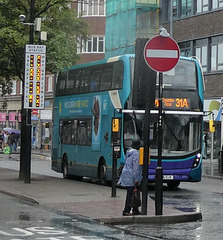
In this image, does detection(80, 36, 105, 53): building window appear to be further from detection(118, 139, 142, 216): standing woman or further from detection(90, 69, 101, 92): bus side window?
detection(118, 139, 142, 216): standing woman

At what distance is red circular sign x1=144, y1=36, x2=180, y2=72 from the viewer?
13609 mm

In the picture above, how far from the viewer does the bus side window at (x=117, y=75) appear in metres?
21.8

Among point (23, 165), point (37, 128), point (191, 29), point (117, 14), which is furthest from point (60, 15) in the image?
point (37, 128)

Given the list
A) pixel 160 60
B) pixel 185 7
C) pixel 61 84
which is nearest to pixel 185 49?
pixel 185 7

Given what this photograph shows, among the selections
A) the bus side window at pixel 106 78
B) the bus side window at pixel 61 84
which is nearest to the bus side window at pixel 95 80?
the bus side window at pixel 106 78

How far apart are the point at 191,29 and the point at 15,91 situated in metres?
33.0

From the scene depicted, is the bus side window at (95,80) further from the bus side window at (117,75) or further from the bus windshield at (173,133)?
the bus windshield at (173,133)

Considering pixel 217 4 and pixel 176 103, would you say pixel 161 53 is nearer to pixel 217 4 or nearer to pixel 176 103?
pixel 176 103

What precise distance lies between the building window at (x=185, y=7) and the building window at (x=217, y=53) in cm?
350

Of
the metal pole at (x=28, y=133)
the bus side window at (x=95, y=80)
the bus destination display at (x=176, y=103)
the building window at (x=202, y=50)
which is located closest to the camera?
the bus destination display at (x=176, y=103)

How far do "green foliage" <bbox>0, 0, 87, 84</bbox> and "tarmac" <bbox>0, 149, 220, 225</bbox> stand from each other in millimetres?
4107

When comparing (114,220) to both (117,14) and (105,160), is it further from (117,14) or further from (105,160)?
(117,14)

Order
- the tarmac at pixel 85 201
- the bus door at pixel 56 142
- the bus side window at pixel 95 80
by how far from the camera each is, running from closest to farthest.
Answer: the tarmac at pixel 85 201, the bus side window at pixel 95 80, the bus door at pixel 56 142

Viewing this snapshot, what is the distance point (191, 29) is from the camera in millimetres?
45062
